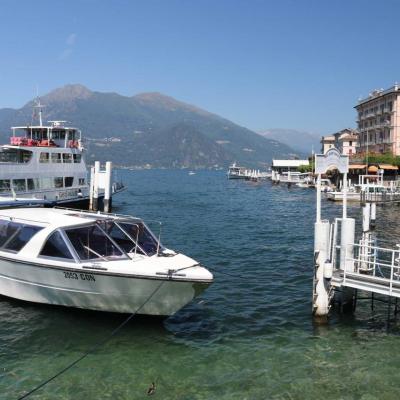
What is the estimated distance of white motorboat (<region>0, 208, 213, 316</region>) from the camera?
45.9ft

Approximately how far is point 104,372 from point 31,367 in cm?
197

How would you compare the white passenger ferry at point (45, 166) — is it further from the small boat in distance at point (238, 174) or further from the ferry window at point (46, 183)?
the small boat in distance at point (238, 174)

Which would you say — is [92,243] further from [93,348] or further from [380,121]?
[380,121]

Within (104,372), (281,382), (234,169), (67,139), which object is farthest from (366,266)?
(234,169)

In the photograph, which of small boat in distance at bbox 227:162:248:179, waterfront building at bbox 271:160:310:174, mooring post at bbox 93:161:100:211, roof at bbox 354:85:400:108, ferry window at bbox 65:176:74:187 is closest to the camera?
mooring post at bbox 93:161:100:211

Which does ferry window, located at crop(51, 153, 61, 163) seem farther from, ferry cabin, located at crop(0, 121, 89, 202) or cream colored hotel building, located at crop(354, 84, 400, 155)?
cream colored hotel building, located at crop(354, 84, 400, 155)

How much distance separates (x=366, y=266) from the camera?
17.5 meters

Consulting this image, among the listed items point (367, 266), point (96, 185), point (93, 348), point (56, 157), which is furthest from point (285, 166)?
point (93, 348)

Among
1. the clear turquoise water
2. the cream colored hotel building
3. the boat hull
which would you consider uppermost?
the cream colored hotel building

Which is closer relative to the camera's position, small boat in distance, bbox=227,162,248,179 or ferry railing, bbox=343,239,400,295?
ferry railing, bbox=343,239,400,295

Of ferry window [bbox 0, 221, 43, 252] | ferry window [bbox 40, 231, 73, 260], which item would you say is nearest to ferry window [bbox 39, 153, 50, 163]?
ferry window [bbox 0, 221, 43, 252]

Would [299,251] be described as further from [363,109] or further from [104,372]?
[363,109]

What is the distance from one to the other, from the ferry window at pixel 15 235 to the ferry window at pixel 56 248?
0.80 metres

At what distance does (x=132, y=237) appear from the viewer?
16.2 m
